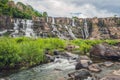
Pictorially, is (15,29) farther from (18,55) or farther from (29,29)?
(18,55)

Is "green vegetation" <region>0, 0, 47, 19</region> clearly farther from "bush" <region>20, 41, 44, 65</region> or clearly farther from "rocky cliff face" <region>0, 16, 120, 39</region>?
"bush" <region>20, 41, 44, 65</region>

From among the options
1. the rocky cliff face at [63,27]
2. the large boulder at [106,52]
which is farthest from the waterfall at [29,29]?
the large boulder at [106,52]

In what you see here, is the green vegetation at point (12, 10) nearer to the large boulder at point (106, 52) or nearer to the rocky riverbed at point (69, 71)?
the large boulder at point (106, 52)

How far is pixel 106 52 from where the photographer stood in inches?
3580

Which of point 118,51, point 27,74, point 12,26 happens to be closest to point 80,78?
point 27,74

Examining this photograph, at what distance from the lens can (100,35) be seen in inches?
6334

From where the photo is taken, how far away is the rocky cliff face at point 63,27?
136m

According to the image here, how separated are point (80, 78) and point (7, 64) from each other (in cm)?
1826

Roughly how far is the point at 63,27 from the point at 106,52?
63.6 meters

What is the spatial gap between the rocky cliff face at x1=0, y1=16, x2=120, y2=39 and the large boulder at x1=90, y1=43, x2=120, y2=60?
47015mm

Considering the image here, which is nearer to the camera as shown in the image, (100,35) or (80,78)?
(80,78)

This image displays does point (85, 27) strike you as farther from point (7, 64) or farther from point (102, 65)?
point (7, 64)

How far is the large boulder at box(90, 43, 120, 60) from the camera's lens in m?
89.3

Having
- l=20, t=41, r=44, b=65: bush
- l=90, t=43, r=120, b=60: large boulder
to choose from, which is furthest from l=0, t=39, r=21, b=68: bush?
l=90, t=43, r=120, b=60: large boulder
